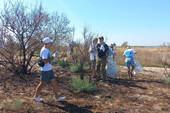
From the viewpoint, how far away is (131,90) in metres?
5.03

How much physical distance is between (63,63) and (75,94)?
180 inches

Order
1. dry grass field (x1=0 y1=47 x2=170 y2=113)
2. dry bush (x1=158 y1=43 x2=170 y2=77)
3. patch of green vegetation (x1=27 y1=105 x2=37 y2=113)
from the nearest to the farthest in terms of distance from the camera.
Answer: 1. patch of green vegetation (x1=27 y1=105 x2=37 y2=113)
2. dry grass field (x1=0 y1=47 x2=170 y2=113)
3. dry bush (x1=158 y1=43 x2=170 y2=77)

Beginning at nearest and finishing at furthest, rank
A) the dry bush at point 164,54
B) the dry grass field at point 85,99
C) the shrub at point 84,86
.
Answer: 1. the dry grass field at point 85,99
2. the shrub at point 84,86
3. the dry bush at point 164,54

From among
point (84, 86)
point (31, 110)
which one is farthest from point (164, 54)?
point (31, 110)

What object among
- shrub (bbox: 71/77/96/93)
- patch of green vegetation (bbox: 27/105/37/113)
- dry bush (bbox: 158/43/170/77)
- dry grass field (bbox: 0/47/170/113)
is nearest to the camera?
patch of green vegetation (bbox: 27/105/37/113)

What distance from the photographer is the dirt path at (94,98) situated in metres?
3.41

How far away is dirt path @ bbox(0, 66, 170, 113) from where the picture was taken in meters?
3.41

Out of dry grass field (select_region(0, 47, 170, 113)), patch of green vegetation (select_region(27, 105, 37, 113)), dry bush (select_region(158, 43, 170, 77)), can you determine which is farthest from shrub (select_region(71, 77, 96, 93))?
dry bush (select_region(158, 43, 170, 77))

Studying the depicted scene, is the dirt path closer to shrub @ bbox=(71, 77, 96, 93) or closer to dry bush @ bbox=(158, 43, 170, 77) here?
shrub @ bbox=(71, 77, 96, 93)

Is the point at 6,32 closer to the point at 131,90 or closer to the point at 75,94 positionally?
the point at 75,94

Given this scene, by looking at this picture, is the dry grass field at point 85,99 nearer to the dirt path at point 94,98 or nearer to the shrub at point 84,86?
the dirt path at point 94,98

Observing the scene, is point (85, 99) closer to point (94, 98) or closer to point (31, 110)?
point (94, 98)

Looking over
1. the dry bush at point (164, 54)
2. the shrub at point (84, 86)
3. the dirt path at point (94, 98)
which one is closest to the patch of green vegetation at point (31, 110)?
the dirt path at point (94, 98)

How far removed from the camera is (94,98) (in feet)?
13.6
